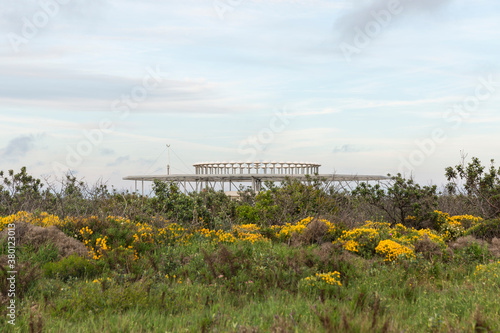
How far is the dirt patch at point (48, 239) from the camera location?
26.2ft

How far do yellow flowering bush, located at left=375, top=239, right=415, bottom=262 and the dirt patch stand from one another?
19.3 feet

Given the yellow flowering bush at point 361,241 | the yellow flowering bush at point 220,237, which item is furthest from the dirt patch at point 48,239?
the yellow flowering bush at point 361,241

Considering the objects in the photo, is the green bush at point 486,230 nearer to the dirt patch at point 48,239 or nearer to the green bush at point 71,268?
the green bush at point 71,268

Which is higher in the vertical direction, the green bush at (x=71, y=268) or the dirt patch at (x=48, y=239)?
the dirt patch at (x=48, y=239)

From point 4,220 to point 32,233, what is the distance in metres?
1.17

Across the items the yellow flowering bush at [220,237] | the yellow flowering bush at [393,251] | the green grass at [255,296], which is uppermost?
the yellow flowering bush at [220,237]

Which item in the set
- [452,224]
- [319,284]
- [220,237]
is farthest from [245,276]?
[452,224]

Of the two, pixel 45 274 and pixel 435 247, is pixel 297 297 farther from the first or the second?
pixel 435 247

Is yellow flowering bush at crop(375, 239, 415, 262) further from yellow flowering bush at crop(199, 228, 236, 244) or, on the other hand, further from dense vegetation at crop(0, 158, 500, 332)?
yellow flowering bush at crop(199, 228, 236, 244)

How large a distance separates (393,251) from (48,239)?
6826 mm

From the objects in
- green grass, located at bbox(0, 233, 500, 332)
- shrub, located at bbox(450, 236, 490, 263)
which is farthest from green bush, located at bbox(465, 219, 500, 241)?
green grass, located at bbox(0, 233, 500, 332)

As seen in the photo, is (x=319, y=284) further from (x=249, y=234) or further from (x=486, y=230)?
(x=486, y=230)

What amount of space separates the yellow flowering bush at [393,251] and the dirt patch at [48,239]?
5879mm

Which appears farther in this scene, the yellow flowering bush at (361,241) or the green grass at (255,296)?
the yellow flowering bush at (361,241)
